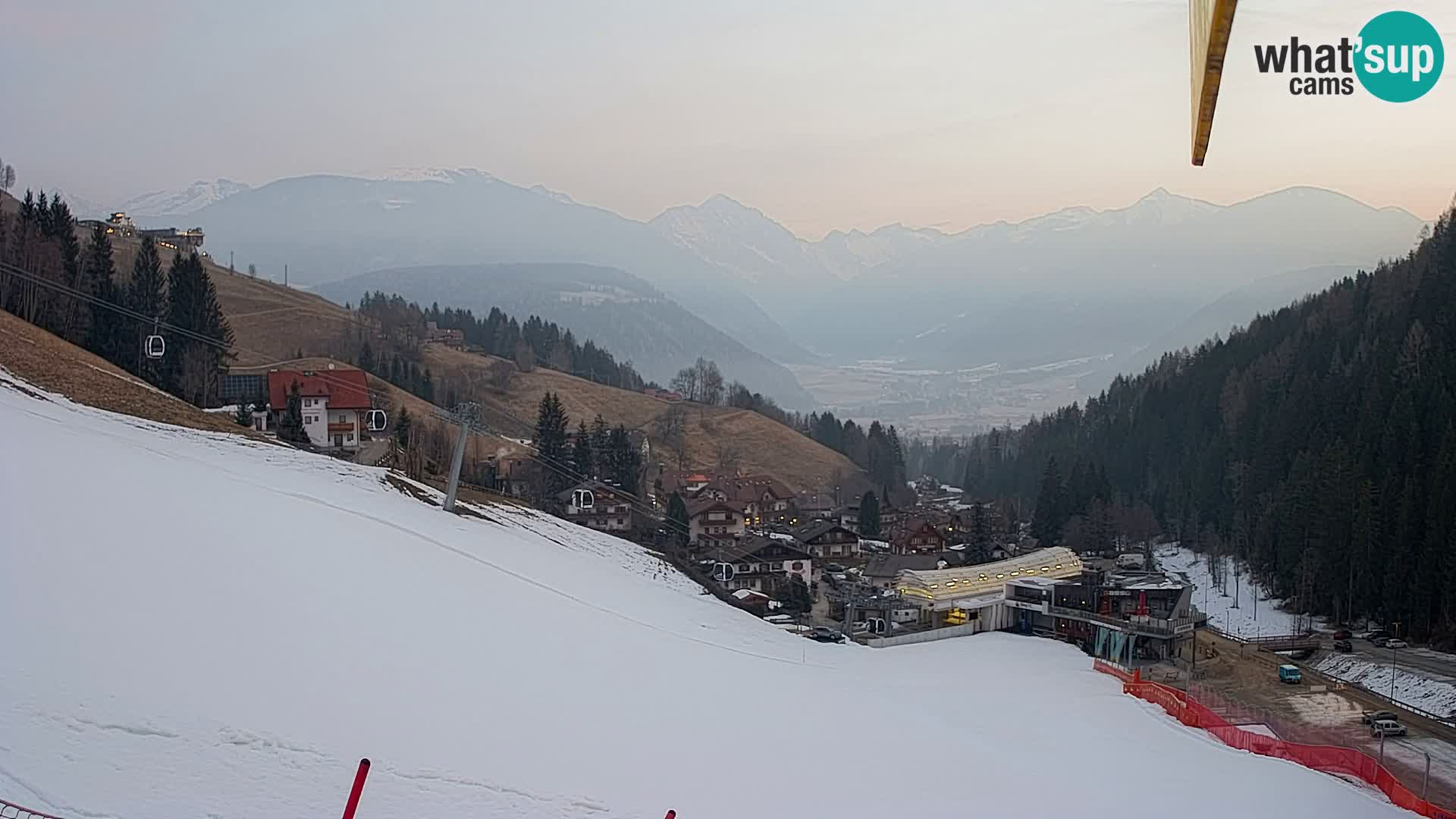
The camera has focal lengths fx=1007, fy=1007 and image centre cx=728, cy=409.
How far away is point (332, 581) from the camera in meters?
13.0

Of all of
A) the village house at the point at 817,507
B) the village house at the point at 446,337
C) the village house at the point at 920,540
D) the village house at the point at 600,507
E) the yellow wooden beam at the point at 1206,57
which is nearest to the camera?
the yellow wooden beam at the point at 1206,57

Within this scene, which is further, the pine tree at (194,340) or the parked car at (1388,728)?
the pine tree at (194,340)

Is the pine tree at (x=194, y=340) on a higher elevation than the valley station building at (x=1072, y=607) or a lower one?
higher

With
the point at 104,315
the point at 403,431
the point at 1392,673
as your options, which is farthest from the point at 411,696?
the point at 104,315

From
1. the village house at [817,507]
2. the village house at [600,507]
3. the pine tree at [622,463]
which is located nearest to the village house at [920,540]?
the village house at [817,507]

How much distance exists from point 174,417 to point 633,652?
15.5m

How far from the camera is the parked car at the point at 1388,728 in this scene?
71.3 ft

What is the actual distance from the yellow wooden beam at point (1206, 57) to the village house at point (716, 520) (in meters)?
46.4

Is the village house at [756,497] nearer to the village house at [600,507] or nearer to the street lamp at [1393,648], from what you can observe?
the village house at [600,507]

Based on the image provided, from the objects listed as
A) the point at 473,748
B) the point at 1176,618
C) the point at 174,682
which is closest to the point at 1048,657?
the point at 1176,618

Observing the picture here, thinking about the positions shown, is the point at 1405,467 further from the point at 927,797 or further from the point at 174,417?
the point at 174,417

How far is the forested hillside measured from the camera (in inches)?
1452

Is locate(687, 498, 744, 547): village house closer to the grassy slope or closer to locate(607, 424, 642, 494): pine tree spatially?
locate(607, 424, 642, 494): pine tree

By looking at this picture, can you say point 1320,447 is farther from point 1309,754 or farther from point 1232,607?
point 1309,754
